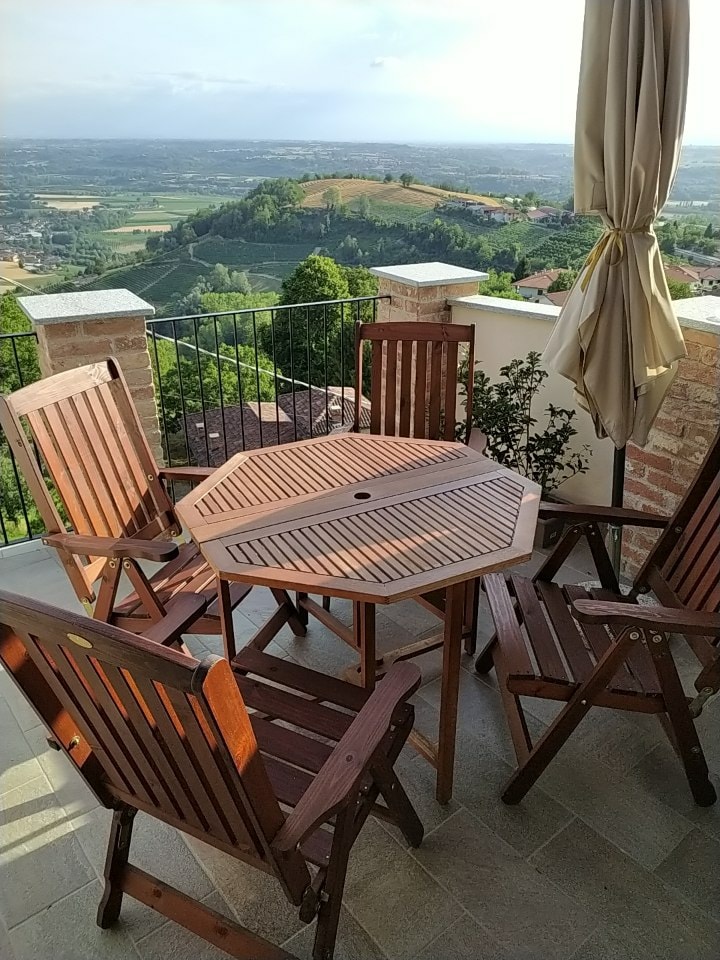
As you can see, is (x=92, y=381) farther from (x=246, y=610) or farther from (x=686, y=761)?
(x=686, y=761)

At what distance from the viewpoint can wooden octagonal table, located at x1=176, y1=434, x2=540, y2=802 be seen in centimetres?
170

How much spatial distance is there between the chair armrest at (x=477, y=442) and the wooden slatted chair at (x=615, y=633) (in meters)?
0.45

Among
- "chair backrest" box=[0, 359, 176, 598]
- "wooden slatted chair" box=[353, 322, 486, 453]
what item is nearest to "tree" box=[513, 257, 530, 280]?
"wooden slatted chair" box=[353, 322, 486, 453]

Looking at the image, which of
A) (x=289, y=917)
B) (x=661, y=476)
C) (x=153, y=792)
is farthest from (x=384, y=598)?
(x=661, y=476)

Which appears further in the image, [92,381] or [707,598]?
[92,381]

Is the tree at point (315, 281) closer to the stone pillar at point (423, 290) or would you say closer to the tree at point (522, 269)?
the tree at point (522, 269)

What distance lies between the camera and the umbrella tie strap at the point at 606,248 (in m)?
2.39

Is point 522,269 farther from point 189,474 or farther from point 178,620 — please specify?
point 178,620

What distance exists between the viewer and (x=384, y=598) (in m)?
1.59

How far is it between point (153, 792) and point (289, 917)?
55cm

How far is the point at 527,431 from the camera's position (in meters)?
3.51

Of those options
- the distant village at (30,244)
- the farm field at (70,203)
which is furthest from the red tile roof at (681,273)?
the farm field at (70,203)

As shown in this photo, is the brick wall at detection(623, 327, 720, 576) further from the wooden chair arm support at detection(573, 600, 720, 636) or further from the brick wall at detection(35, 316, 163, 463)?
the brick wall at detection(35, 316, 163, 463)

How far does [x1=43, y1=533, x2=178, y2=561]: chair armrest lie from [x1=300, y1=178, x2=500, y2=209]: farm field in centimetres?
754
